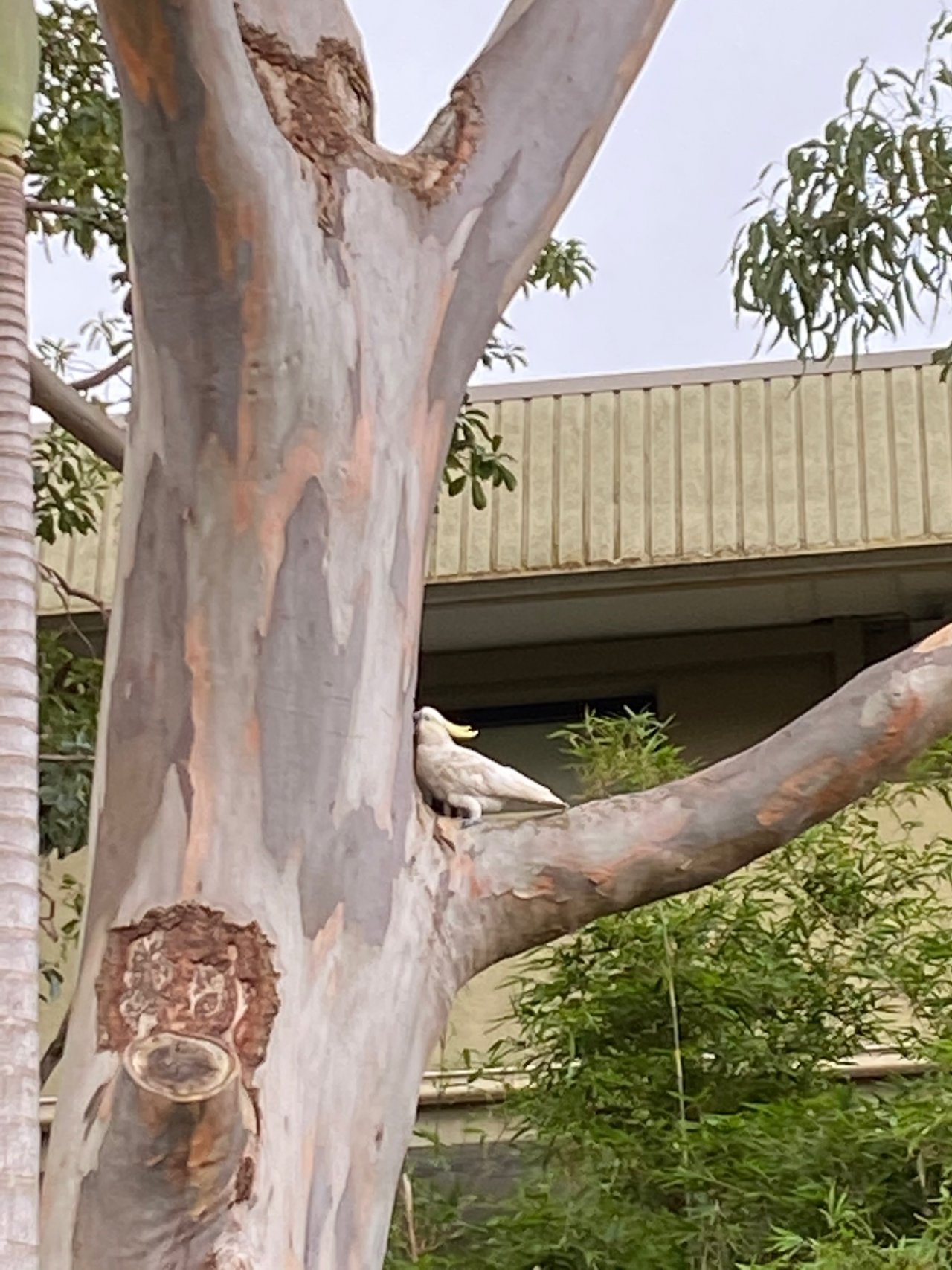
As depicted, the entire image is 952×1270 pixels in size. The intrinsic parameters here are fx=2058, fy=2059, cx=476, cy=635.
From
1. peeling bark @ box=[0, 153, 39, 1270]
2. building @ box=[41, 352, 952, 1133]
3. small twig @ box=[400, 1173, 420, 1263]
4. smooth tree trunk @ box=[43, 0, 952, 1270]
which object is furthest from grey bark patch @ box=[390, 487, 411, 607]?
building @ box=[41, 352, 952, 1133]

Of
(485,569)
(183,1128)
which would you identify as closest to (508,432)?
(485,569)

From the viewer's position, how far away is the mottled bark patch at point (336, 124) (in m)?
2.34

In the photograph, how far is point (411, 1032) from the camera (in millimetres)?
2174

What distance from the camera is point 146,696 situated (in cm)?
213

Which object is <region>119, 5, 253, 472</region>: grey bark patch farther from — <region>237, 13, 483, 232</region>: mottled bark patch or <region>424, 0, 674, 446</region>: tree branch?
<region>424, 0, 674, 446</region>: tree branch

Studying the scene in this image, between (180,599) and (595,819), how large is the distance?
20.3 inches

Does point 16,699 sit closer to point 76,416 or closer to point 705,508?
point 76,416

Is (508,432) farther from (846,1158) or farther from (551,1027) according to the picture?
(846,1158)

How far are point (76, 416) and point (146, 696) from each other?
127cm

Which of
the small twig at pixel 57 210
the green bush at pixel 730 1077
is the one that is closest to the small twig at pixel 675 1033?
the green bush at pixel 730 1077

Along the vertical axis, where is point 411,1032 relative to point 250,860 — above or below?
below

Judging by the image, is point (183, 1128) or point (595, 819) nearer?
point (183, 1128)

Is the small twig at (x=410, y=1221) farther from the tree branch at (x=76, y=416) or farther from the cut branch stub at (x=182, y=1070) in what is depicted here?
the cut branch stub at (x=182, y=1070)

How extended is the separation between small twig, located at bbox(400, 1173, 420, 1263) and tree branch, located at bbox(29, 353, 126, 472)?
4.01 ft
